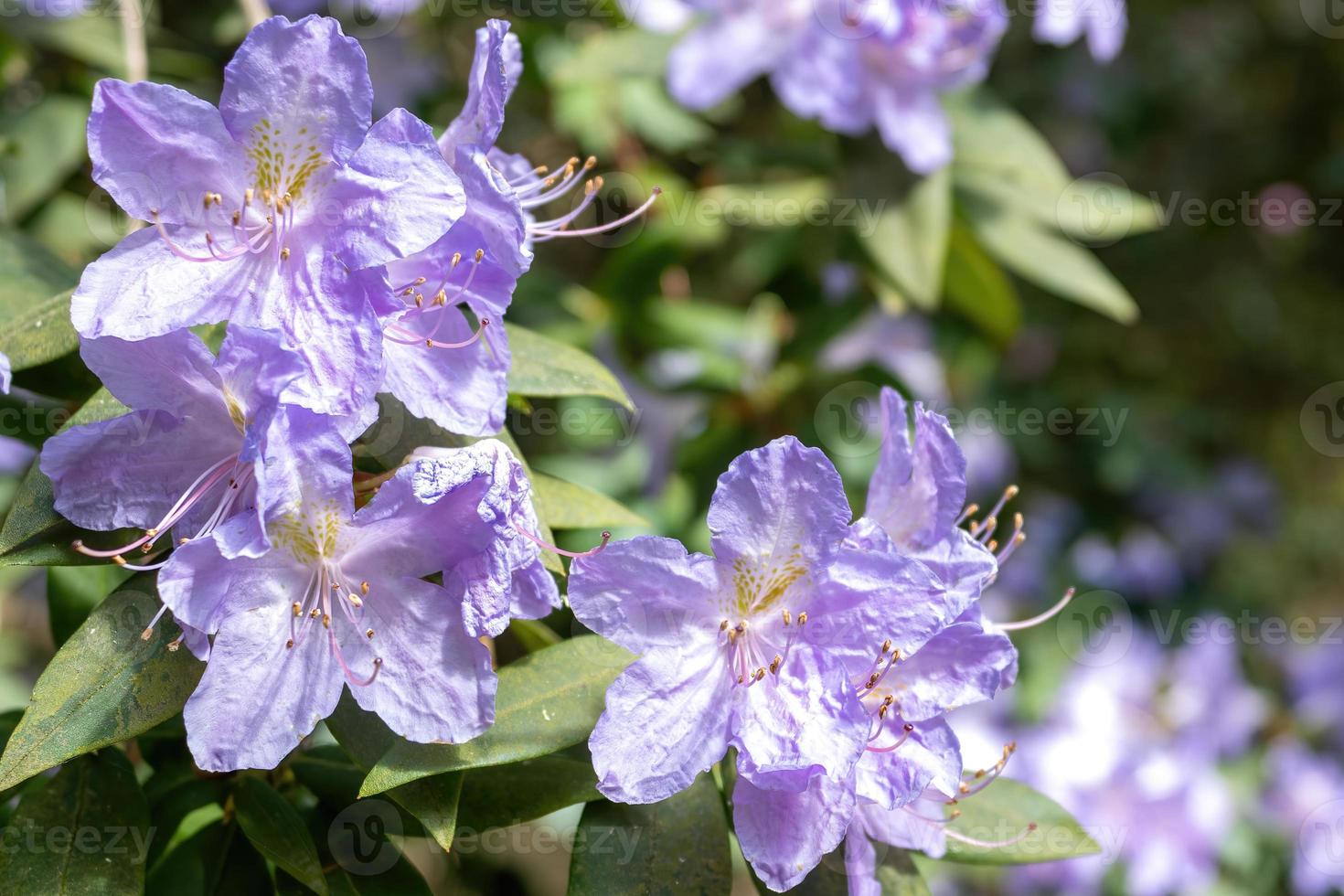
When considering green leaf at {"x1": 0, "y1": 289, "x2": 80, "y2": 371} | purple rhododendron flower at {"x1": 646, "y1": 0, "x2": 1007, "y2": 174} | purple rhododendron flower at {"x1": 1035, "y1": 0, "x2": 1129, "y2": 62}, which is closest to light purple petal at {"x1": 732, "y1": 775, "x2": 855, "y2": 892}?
green leaf at {"x1": 0, "y1": 289, "x2": 80, "y2": 371}

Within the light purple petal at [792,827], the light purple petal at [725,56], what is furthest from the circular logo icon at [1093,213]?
the light purple petal at [792,827]

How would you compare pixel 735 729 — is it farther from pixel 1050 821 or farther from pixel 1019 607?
pixel 1019 607

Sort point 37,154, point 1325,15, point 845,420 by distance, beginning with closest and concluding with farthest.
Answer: point 37,154 → point 845,420 → point 1325,15

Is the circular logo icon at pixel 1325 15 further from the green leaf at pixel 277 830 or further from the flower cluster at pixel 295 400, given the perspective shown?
the green leaf at pixel 277 830

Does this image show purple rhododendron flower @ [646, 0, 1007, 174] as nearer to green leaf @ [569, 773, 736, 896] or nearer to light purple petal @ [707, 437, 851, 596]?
light purple petal @ [707, 437, 851, 596]

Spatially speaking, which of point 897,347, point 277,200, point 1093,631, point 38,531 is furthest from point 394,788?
point 1093,631

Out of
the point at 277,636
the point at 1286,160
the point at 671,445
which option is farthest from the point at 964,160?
the point at 1286,160

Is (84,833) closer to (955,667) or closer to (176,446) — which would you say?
(176,446)
